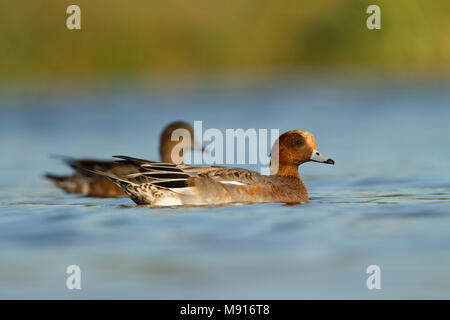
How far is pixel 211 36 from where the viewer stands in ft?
58.2

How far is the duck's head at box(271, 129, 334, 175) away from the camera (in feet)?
26.0

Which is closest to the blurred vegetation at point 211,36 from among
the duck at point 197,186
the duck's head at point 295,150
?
the duck's head at point 295,150

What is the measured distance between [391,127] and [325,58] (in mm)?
4975

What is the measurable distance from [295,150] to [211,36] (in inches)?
399

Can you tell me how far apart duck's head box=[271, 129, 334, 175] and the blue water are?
436mm

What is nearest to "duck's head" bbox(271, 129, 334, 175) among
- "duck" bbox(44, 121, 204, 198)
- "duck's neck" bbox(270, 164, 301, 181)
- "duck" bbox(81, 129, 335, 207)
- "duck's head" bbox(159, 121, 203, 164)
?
"duck's neck" bbox(270, 164, 301, 181)

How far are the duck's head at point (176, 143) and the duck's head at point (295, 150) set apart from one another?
1.94 meters

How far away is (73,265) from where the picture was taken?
18.2 feet

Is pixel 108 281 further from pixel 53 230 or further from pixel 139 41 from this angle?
pixel 139 41

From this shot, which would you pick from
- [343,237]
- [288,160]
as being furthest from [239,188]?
[343,237]

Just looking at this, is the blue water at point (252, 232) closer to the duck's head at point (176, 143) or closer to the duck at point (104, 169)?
the duck at point (104, 169)

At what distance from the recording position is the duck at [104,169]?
906cm

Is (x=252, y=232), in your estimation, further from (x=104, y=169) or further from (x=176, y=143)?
(x=176, y=143)

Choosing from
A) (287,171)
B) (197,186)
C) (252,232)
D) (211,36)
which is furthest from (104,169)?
(211,36)
